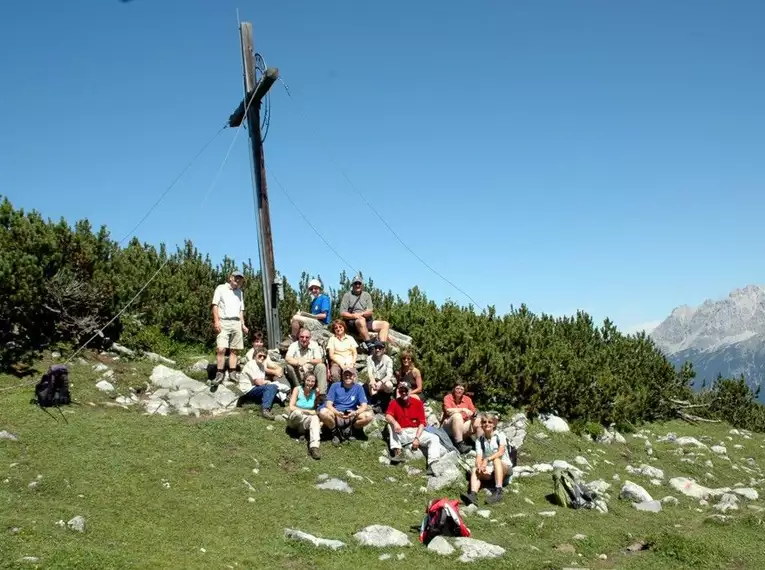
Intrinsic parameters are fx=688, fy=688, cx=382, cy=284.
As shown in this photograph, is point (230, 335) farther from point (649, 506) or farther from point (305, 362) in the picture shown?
point (649, 506)

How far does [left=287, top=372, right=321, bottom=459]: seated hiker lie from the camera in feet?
33.6

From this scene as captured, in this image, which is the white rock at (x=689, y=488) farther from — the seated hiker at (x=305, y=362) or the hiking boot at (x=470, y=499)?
the seated hiker at (x=305, y=362)

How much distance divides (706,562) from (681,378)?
42.8ft

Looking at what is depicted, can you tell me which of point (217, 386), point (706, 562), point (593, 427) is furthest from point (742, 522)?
point (217, 386)

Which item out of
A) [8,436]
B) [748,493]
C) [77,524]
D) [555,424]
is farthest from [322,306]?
[748,493]

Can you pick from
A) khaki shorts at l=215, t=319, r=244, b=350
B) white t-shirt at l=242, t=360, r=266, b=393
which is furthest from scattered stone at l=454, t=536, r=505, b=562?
Answer: khaki shorts at l=215, t=319, r=244, b=350

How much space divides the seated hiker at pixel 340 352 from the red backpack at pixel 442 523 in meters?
4.67

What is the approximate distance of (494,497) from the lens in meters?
9.34

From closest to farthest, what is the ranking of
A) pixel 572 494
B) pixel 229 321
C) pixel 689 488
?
pixel 572 494 → pixel 689 488 → pixel 229 321

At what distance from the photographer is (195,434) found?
10070mm

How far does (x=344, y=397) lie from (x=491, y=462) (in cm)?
269

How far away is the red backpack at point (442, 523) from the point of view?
7.60 meters

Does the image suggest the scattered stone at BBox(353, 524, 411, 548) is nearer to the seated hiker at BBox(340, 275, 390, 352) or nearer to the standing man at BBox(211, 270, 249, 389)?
the standing man at BBox(211, 270, 249, 389)

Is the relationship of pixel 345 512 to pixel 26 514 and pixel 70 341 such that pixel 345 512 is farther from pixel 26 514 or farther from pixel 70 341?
pixel 70 341
